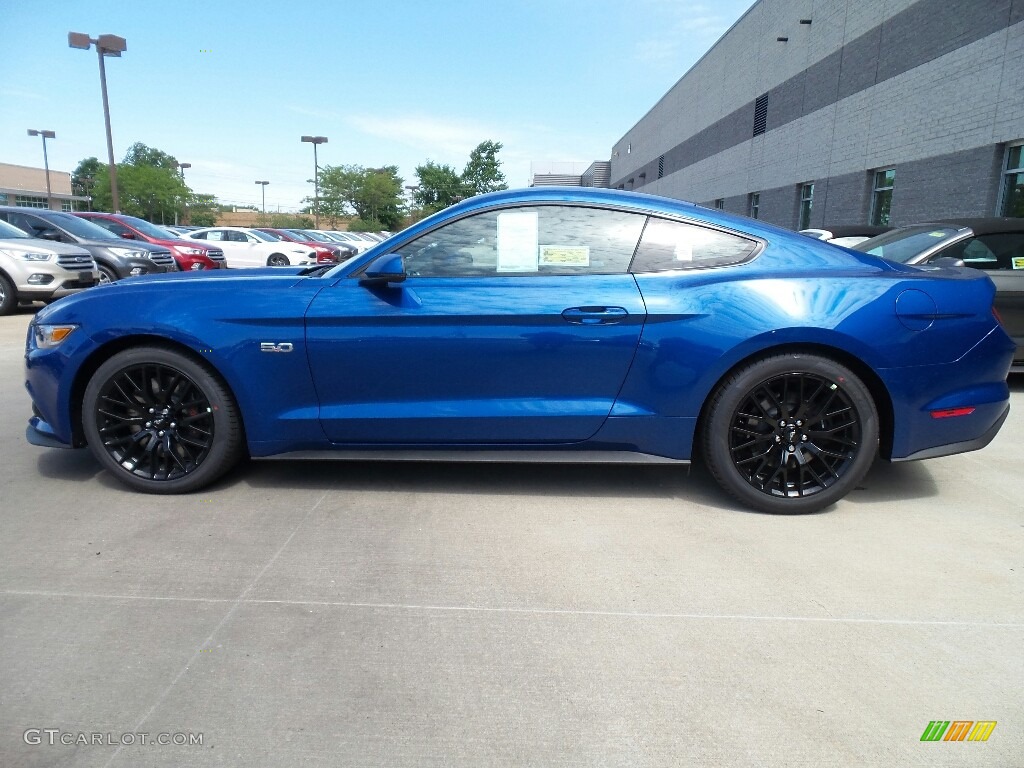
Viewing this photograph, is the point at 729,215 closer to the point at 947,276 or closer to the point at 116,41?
the point at 947,276

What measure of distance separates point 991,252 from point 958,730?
5681 millimetres

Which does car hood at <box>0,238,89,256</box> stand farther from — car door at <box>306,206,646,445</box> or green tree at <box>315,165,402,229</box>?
green tree at <box>315,165,402,229</box>

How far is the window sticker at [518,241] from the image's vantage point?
343cm

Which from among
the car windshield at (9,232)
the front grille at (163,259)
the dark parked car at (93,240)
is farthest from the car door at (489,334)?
the front grille at (163,259)

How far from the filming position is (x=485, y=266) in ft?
11.3

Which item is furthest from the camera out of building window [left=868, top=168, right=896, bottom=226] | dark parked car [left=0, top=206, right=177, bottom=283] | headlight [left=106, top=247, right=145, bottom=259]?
building window [left=868, top=168, right=896, bottom=226]

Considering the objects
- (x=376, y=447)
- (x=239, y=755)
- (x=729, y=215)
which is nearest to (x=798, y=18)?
(x=729, y=215)

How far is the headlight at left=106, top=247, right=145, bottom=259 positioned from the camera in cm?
1262

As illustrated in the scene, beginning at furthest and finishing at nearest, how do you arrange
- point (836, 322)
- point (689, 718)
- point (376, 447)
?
1. point (376, 447)
2. point (836, 322)
3. point (689, 718)

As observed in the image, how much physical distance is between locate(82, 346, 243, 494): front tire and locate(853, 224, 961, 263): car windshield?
213 inches

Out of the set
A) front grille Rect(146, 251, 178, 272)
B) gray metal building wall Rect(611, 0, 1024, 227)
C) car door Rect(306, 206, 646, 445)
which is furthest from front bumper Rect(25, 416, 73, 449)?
gray metal building wall Rect(611, 0, 1024, 227)

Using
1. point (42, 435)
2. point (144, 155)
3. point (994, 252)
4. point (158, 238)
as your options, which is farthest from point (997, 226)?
point (144, 155)

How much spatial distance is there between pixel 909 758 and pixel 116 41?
102 feet

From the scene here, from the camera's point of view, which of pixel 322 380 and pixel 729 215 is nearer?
pixel 322 380
